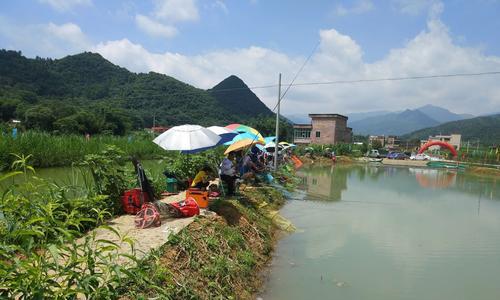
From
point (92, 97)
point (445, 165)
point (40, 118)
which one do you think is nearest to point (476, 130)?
point (445, 165)

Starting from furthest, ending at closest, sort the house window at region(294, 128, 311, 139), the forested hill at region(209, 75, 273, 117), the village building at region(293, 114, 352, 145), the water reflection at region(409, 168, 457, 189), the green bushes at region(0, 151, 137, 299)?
1. the forested hill at region(209, 75, 273, 117)
2. the house window at region(294, 128, 311, 139)
3. the village building at region(293, 114, 352, 145)
4. the water reflection at region(409, 168, 457, 189)
5. the green bushes at region(0, 151, 137, 299)

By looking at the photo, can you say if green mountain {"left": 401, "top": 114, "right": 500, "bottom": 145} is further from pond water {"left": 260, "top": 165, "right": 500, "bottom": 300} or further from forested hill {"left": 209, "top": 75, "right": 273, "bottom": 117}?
pond water {"left": 260, "top": 165, "right": 500, "bottom": 300}

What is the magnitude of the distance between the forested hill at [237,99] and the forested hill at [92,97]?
8963 mm

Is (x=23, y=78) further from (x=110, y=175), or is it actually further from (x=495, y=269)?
(x=495, y=269)

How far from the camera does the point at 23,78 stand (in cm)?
5219

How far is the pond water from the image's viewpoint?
16.0 ft

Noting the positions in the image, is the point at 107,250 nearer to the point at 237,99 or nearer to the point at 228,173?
the point at 228,173

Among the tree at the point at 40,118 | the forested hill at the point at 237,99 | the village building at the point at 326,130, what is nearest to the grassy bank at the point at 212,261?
the tree at the point at 40,118

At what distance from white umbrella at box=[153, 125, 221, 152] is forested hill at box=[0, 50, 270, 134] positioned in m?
32.5

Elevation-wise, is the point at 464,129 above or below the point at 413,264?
above

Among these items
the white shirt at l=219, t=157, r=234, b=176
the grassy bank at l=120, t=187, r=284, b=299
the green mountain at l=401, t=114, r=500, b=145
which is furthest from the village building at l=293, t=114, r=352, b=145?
the green mountain at l=401, t=114, r=500, b=145

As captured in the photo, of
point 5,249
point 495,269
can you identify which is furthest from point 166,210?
point 495,269

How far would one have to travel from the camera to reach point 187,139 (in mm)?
6273

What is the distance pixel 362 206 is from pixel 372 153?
3525cm
